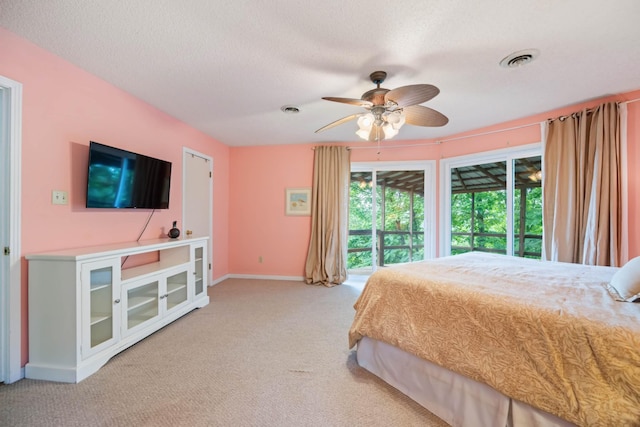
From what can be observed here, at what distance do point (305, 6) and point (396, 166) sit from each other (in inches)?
126

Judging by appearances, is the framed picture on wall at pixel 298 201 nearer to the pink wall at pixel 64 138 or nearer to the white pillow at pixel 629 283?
the pink wall at pixel 64 138

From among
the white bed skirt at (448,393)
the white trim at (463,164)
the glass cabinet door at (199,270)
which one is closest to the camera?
the white bed skirt at (448,393)

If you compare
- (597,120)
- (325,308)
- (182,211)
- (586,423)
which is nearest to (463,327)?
(586,423)

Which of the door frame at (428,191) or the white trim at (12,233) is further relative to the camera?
the door frame at (428,191)

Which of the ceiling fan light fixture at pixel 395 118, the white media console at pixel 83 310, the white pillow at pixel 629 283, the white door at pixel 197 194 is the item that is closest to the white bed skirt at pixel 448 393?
the white pillow at pixel 629 283

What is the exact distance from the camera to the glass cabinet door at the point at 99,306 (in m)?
1.83

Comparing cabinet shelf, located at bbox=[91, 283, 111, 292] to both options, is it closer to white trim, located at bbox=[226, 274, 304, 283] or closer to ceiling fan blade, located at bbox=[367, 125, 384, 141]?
ceiling fan blade, located at bbox=[367, 125, 384, 141]

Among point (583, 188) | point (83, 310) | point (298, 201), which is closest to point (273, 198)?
point (298, 201)

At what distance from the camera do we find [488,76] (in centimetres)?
225

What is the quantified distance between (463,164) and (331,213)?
2180 mm

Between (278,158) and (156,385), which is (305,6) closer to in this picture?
(156,385)

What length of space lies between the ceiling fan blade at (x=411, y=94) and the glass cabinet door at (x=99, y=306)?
2502 millimetres

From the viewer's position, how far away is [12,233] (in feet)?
5.69

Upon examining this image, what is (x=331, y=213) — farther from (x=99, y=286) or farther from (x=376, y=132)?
(x=99, y=286)
